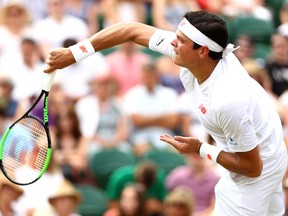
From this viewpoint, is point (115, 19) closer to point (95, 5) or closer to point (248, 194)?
point (95, 5)

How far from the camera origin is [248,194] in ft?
20.6

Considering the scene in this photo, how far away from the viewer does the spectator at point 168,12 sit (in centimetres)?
1270

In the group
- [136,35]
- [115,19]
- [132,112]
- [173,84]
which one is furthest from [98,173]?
[136,35]

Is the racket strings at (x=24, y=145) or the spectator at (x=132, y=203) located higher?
the racket strings at (x=24, y=145)

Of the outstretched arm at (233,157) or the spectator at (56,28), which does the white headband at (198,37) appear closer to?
the outstretched arm at (233,157)

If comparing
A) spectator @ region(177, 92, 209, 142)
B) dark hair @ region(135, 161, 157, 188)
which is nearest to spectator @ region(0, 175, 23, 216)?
dark hair @ region(135, 161, 157, 188)

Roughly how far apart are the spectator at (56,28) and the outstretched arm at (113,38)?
5.33 metres

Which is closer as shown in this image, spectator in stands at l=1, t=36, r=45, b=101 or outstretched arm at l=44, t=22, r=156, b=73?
outstretched arm at l=44, t=22, r=156, b=73

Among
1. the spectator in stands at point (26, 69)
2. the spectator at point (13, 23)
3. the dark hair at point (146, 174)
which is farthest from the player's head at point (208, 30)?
the spectator at point (13, 23)

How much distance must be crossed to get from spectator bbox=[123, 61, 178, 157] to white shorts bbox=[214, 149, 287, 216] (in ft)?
14.6

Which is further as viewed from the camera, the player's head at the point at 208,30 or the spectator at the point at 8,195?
the spectator at the point at 8,195

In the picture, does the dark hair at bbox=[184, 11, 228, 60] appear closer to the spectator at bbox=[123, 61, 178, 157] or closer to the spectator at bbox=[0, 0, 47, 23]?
the spectator at bbox=[123, 61, 178, 157]

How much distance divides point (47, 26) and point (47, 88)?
5741mm

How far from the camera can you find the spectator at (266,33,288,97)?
12094mm
